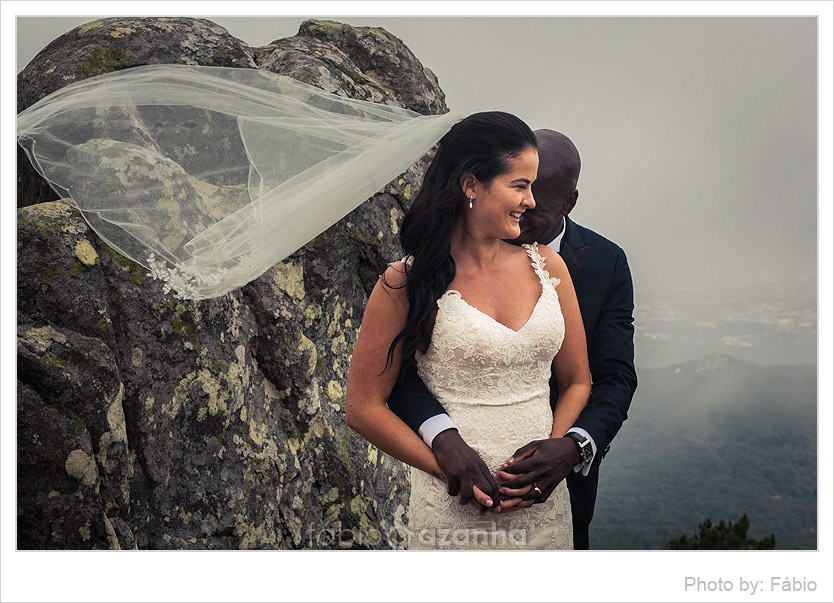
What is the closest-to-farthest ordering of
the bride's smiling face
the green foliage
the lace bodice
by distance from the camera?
the lace bodice
the bride's smiling face
the green foliage

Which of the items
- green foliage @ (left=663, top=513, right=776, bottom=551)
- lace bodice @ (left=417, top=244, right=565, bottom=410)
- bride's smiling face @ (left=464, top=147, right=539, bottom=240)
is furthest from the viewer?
green foliage @ (left=663, top=513, right=776, bottom=551)

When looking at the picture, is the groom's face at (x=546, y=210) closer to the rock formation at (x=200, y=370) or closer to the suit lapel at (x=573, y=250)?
the suit lapel at (x=573, y=250)

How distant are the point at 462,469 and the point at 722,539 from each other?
3.71 ft

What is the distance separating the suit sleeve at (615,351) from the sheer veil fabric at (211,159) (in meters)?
0.74

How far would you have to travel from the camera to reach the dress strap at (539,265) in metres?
2.27

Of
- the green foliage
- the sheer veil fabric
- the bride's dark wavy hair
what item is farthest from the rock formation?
the green foliage

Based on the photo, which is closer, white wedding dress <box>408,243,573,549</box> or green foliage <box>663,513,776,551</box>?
white wedding dress <box>408,243,573,549</box>

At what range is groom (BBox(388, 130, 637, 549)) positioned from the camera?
2188mm

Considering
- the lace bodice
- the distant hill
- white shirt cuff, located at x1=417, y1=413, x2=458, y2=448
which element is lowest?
the distant hill

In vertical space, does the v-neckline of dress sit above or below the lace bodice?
above

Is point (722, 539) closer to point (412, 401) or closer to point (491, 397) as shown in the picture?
point (491, 397)

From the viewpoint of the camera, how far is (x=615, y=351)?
8.06ft

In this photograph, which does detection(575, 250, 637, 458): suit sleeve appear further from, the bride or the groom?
the bride

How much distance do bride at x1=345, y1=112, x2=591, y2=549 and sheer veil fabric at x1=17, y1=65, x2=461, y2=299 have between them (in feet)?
0.70
